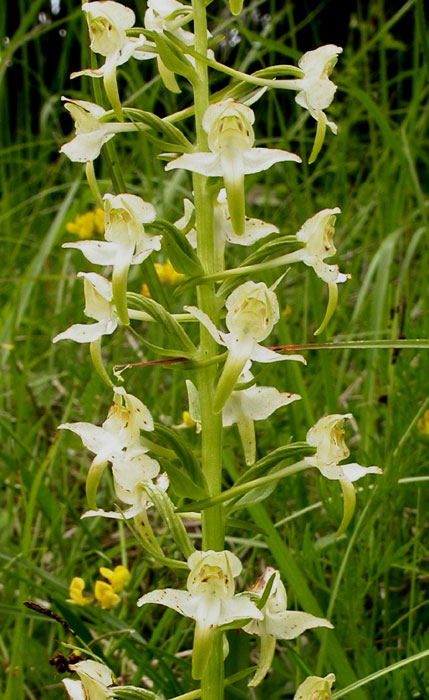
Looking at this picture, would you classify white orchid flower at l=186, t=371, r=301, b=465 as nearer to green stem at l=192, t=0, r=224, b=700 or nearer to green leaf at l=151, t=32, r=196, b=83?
green stem at l=192, t=0, r=224, b=700

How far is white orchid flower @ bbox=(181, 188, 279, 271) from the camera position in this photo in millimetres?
1048

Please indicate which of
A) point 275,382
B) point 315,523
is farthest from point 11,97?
point 315,523

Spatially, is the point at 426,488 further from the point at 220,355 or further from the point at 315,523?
the point at 220,355

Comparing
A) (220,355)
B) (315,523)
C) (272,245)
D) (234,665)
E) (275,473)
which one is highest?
(272,245)

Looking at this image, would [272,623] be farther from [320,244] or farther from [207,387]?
[320,244]

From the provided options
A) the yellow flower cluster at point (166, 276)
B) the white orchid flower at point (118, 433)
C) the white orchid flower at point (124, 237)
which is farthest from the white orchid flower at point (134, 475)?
the yellow flower cluster at point (166, 276)

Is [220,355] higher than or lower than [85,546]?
higher

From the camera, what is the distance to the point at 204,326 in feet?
3.38

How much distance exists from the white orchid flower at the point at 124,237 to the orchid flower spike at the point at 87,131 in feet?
0.21

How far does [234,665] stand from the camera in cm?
113

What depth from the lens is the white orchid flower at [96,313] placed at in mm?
1058

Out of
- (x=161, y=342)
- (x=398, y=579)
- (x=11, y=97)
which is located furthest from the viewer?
(x=11, y=97)

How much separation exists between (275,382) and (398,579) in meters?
0.48

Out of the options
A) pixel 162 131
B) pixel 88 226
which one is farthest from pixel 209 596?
pixel 88 226
